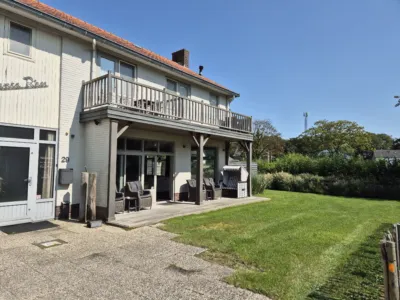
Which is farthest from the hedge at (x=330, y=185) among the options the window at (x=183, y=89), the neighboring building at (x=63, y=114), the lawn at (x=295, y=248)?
the neighboring building at (x=63, y=114)

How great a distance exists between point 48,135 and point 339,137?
44.6m

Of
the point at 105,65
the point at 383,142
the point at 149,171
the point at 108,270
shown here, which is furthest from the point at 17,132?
the point at 383,142

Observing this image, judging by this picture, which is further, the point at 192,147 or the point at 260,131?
the point at 260,131

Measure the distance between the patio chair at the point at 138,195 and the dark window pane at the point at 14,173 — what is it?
308 centimetres

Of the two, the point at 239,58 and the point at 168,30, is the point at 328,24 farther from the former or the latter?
the point at 168,30

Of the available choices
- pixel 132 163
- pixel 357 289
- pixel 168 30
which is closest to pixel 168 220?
pixel 132 163

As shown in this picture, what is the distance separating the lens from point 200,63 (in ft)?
56.7

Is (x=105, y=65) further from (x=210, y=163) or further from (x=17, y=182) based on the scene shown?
(x=210, y=163)

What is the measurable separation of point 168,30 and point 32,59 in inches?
263

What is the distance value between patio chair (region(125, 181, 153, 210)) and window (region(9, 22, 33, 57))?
511cm

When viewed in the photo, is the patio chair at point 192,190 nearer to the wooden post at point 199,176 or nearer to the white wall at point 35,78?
the wooden post at point 199,176

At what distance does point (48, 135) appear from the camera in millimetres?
8086

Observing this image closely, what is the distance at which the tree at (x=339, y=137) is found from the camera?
41781 millimetres

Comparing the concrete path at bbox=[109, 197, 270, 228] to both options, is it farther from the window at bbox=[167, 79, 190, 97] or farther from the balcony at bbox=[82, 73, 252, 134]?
the window at bbox=[167, 79, 190, 97]
